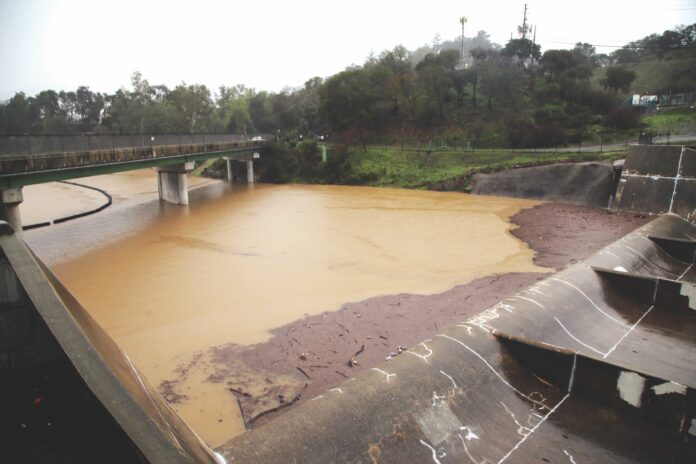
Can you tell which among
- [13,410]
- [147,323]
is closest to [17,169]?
[147,323]

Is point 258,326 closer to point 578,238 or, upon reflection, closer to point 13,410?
point 13,410

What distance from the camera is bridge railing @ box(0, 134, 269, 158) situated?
761 inches

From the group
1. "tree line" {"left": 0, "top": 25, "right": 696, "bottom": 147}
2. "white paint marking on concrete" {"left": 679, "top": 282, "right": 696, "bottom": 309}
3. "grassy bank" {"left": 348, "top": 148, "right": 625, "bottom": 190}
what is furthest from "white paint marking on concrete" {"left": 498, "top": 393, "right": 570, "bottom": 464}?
"tree line" {"left": 0, "top": 25, "right": 696, "bottom": 147}

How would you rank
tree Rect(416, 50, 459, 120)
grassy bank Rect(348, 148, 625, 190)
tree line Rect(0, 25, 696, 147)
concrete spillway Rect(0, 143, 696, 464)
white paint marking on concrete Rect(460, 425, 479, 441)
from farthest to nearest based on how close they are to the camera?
tree Rect(416, 50, 459, 120) → tree line Rect(0, 25, 696, 147) → grassy bank Rect(348, 148, 625, 190) → white paint marking on concrete Rect(460, 425, 479, 441) → concrete spillway Rect(0, 143, 696, 464)

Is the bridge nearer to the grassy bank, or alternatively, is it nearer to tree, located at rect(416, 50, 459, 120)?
the grassy bank

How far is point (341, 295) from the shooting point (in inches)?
575

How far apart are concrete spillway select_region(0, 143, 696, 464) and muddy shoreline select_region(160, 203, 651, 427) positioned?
86.6 inches

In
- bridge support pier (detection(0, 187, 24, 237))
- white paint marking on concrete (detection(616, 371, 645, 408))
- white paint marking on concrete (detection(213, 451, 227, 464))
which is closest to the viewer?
white paint marking on concrete (detection(213, 451, 227, 464))

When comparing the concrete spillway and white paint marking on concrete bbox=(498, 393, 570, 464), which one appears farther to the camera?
white paint marking on concrete bbox=(498, 393, 570, 464)

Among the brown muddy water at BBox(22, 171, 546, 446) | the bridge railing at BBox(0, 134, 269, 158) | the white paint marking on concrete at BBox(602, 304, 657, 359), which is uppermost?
the bridge railing at BBox(0, 134, 269, 158)

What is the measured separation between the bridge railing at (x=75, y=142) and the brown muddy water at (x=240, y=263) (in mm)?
4605

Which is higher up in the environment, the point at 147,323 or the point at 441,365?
the point at 441,365

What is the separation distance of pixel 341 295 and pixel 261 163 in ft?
129

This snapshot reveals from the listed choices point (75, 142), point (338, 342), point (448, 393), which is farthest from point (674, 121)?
point (75, 142)
